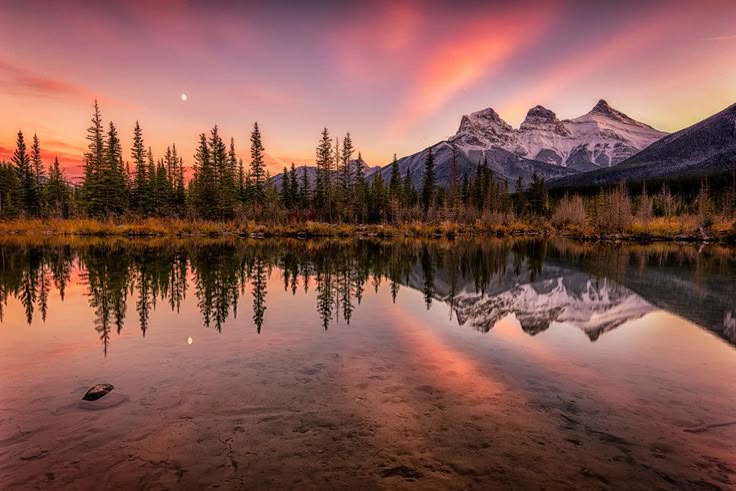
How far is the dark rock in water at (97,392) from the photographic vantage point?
22.1 feet

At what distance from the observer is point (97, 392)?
6.86 m

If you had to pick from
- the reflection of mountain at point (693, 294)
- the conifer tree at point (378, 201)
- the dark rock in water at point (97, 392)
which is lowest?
the reflection of mountain at point (693, 294)

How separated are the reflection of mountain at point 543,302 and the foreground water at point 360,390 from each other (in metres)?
0.16

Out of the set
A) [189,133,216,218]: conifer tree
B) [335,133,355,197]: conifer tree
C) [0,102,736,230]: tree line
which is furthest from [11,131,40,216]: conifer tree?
[335,133,355,197]: conifer tree

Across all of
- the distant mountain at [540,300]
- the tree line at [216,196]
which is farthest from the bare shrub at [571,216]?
the distant mountain at [540,300]

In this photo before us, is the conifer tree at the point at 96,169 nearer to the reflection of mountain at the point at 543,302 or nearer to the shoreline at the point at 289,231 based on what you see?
the shoreline at the point at 289,231

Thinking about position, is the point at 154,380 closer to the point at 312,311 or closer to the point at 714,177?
the point at 312,311

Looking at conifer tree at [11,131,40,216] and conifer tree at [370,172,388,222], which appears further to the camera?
conifer tree at [370,172,388,222]

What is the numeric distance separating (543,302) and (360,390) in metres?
12.2

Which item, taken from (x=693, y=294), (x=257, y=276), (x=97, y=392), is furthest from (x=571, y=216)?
(x=97, y=392)

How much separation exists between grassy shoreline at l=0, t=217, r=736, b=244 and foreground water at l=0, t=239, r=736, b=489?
41317mm

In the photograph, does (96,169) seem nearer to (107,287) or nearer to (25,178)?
(25,178)

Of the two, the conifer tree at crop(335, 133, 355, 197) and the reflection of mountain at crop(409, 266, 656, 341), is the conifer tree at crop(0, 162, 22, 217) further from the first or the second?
the reflection of mountain at crop(409, 266, 656, 341)

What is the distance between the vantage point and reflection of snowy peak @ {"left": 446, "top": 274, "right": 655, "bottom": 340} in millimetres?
13270
